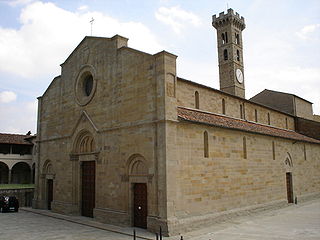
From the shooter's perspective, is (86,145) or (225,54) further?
(225,54)

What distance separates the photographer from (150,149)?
46.6 ft

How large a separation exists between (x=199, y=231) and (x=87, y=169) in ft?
28.5

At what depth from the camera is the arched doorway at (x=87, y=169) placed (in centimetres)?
1855

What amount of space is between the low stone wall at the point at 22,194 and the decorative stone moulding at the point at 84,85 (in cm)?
1141

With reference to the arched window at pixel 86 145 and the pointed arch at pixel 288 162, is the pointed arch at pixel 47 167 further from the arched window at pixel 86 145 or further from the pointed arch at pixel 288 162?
the pointed arch at pixel 288 162

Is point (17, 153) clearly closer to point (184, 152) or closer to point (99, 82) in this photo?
point (99, 82)

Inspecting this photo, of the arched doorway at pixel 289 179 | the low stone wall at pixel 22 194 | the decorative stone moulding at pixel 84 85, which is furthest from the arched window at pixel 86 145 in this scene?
the arched doorway at pixel 289 179

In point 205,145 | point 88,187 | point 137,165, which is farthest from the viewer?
point 88,187

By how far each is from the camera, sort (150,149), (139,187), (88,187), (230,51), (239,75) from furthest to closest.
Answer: (239,75)
(230,51)
(88,187)
(139,187)
(150,149)

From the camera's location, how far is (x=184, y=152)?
14.4m

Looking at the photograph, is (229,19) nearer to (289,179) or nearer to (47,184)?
(289,179)

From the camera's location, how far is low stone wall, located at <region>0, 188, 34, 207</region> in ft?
83.6

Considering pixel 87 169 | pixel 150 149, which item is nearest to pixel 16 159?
pixel 87 169

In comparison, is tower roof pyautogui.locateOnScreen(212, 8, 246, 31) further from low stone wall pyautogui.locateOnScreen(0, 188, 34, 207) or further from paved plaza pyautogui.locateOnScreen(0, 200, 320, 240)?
low stone wall pyautogui.locateOnScreen(0, 188, 34, 207)
